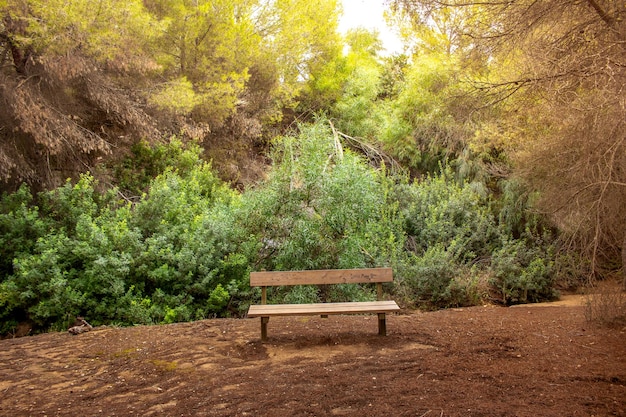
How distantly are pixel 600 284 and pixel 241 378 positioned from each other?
3.68 metres

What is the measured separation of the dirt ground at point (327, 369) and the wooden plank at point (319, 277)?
1.72 feet

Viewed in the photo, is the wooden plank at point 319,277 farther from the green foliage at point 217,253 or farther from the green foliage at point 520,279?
the green foliage at point 520,279

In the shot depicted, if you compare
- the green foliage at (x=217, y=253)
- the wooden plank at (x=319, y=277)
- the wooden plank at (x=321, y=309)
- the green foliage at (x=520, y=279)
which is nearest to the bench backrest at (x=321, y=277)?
the wooden plank at (x=319, y=277)

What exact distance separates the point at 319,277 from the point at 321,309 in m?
0.61

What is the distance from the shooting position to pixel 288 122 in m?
15.4

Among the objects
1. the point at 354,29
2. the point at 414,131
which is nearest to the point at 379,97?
the point at 354,29

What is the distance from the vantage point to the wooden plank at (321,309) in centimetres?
461

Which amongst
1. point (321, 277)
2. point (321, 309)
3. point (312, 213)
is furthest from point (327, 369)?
point (312, 213)

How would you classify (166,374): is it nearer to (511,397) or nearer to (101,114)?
(511,397)

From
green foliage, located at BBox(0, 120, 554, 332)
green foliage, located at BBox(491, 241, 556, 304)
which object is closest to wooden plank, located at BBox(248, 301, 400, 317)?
green foliage, located at BBox(0, 120, 554, 332)

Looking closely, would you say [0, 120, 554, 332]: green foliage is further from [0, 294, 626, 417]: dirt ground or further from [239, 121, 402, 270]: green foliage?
[0, 294, 626, 417]: dirt ground

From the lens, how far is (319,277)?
5285mm

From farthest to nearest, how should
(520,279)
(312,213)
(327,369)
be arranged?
(520,279) < (312,213) < (327,369)

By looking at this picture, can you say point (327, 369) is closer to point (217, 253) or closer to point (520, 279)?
point (217, 253)
